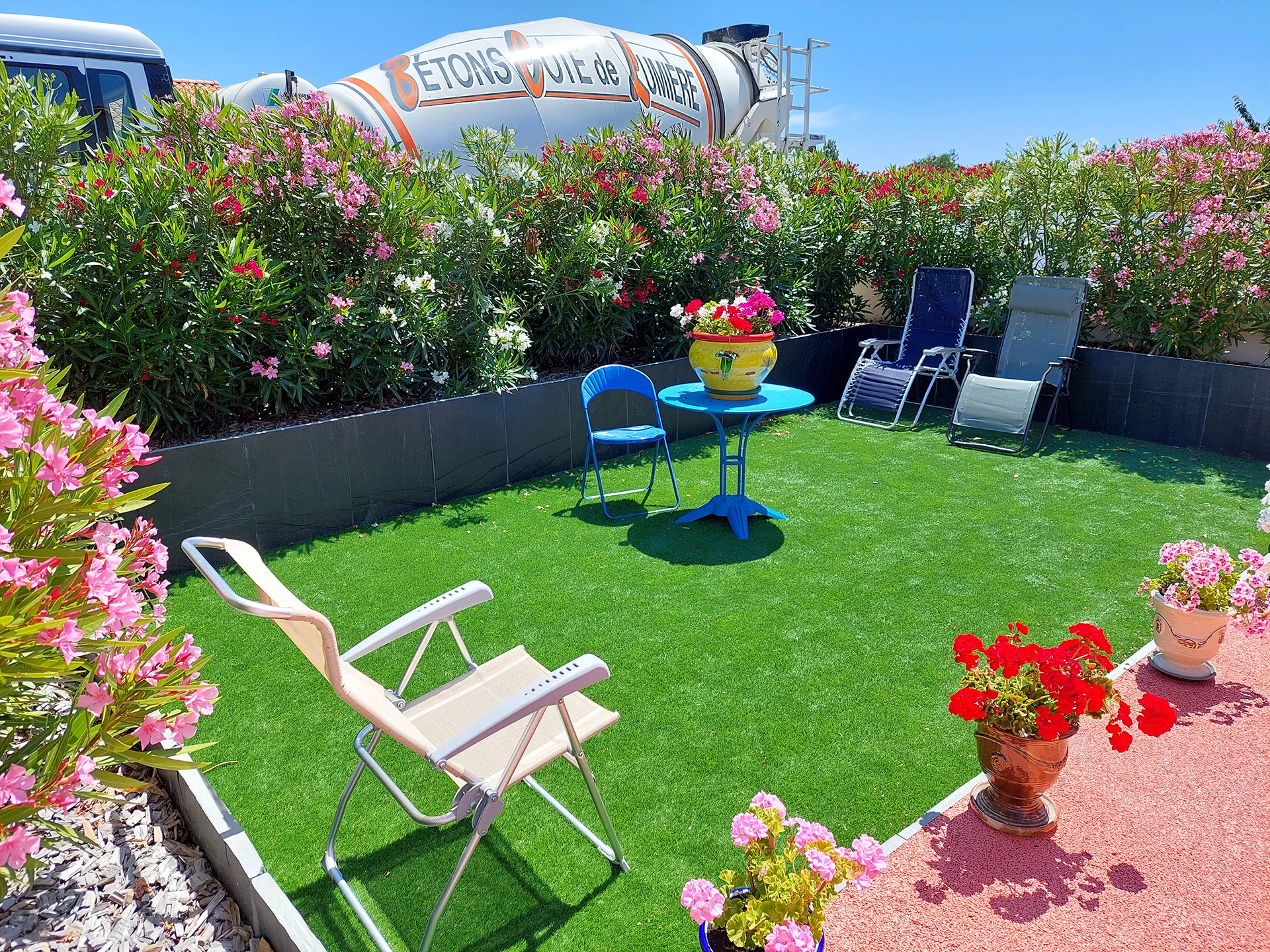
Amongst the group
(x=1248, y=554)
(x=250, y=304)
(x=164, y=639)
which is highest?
(x=250, y=304)

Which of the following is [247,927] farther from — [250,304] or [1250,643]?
[1250,643]

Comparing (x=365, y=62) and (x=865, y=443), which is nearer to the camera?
(x=865, y=443)

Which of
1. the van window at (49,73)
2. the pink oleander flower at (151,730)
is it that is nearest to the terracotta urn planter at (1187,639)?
the pink oleander flower at (151,730)

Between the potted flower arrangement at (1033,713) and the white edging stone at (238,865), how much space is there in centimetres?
186

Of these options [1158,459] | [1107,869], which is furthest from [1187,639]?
[1158,459]

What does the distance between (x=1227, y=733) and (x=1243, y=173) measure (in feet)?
17.8

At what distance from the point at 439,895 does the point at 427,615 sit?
2.57 ft

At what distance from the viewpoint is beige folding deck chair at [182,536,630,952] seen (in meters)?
1.84

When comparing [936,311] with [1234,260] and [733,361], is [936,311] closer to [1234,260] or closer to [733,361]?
[1234,260]

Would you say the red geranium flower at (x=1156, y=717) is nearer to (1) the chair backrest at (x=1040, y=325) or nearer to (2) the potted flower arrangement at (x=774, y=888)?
(2) the potted flower arrangement at (x=774, y=888)

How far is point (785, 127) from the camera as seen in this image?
1450 centimetres

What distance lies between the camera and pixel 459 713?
2301 mm

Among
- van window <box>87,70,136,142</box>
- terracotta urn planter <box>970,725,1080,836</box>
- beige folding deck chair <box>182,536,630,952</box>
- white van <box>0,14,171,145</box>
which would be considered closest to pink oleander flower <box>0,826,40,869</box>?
beige folding deck chair <box>182,536,630,952</box>

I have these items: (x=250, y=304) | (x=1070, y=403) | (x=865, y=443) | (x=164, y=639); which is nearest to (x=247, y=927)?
(x=164, y=639)
